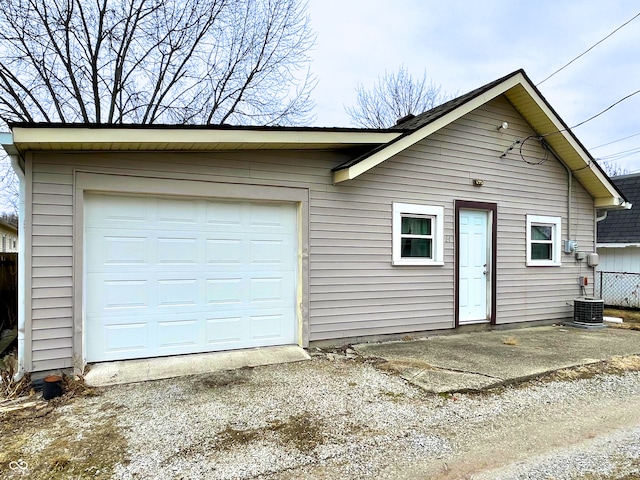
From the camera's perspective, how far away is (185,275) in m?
5.05

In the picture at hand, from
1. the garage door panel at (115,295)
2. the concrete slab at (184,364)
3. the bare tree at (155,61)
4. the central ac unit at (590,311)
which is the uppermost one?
the bare tree at (155,61)

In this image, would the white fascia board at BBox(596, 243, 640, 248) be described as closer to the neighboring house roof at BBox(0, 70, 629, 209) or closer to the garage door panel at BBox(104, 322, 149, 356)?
the neighboring house roof at BBox(0, 70, 629, 209)

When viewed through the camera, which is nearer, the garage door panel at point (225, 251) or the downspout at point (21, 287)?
the downspout at point (21, 287)

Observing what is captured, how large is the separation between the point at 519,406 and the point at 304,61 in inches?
481

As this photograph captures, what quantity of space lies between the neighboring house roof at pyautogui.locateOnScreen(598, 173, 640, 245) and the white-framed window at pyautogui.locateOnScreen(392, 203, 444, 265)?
8.05 metres

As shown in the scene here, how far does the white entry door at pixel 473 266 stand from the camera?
7.03m

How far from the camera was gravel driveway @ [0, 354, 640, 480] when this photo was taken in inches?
105

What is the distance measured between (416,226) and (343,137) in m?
2.10

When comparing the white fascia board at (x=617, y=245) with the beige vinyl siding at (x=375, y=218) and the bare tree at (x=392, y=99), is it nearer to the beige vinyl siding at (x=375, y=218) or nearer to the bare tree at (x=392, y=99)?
the beige vinyl siding at (x=375, y=218)

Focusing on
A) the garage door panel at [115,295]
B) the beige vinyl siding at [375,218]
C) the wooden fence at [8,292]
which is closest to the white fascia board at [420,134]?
the beige vinyl siding at [375,218]

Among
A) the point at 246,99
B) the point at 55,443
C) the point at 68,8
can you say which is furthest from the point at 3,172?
the point at 55,443

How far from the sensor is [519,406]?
3760 mm

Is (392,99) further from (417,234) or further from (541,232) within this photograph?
(417,234)

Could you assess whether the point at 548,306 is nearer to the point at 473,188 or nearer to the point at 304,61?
the point at 473,188
